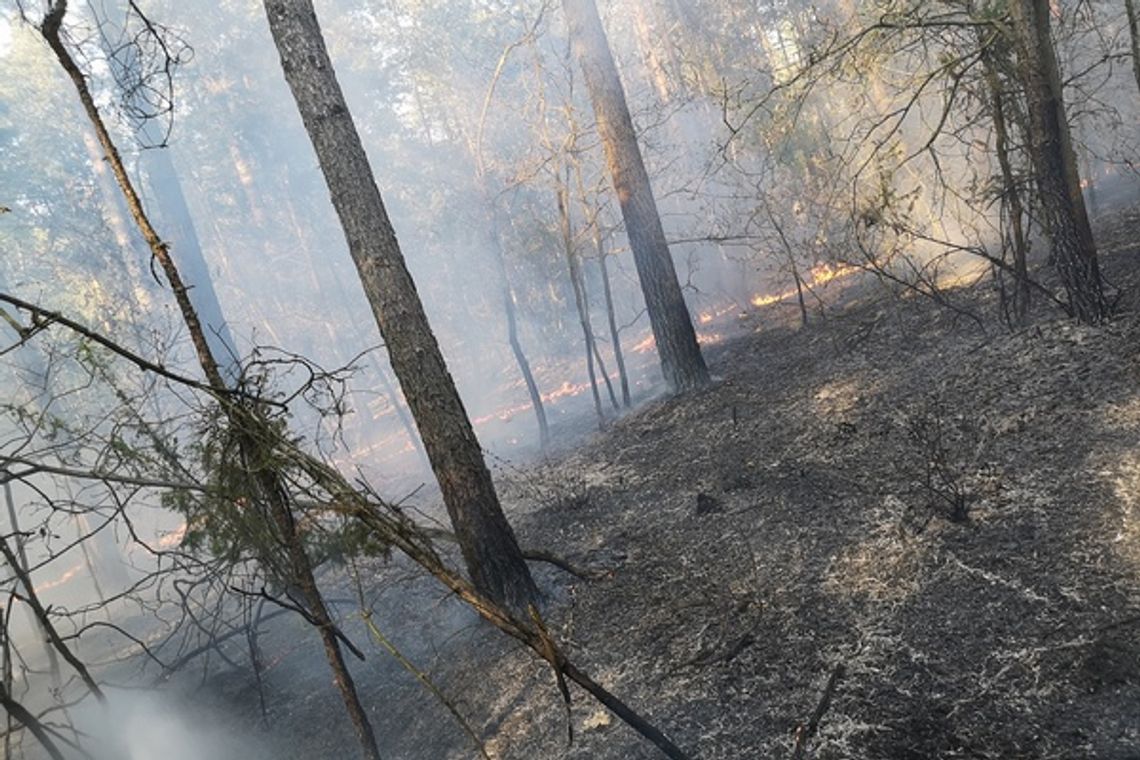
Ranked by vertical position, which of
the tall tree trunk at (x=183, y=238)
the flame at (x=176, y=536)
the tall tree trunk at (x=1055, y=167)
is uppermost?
the tall tree trunk at (x=183, y=238)

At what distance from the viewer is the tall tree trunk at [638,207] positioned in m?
11.1

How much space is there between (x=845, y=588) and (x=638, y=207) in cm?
741

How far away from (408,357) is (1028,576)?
172 inches

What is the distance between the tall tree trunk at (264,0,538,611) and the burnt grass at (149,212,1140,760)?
4.36 ft

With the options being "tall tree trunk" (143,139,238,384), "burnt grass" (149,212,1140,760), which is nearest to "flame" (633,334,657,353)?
"tall tree trunk" (143,139,238,384)

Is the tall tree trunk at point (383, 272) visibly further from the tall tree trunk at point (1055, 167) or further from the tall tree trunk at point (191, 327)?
the tall tree trunk at point (1055, 167)

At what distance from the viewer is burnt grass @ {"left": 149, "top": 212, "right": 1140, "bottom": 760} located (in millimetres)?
3723

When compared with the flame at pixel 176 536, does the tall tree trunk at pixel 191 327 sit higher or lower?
higher

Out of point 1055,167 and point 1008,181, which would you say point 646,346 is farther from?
point 1055,167

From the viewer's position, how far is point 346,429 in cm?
3522

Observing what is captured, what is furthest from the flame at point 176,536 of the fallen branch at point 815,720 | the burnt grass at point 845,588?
the fallen branch at point 815,720

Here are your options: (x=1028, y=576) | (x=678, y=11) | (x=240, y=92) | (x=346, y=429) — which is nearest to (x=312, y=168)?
(x=240, y=92)

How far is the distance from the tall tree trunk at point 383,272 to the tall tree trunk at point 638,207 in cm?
581

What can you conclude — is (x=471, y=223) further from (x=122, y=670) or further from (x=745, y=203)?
(x=122, y=670)
